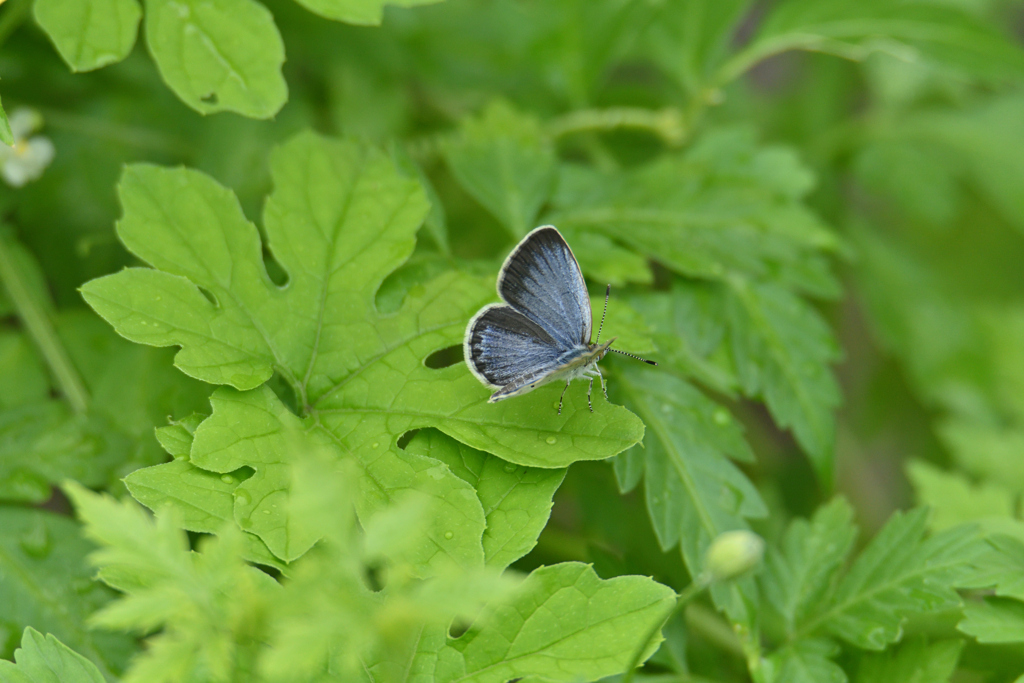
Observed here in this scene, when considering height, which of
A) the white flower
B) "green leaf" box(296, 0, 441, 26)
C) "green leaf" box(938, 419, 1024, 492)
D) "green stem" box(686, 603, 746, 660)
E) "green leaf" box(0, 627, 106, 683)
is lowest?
"green stem" box(686, 603, 746, 660)

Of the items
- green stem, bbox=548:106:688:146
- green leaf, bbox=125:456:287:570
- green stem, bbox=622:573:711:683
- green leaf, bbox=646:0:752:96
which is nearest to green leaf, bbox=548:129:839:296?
green stem, bbox=548:106:688:146

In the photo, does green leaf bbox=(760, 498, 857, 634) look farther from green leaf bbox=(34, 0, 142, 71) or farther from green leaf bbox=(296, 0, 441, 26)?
green leaf bbox=(34, 0, 142, 71)

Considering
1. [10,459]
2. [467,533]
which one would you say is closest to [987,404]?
[467,533]

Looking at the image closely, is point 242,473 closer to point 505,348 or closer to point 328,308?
point 328,308

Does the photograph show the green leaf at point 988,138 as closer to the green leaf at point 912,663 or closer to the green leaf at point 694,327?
the green leaf at point 694,327

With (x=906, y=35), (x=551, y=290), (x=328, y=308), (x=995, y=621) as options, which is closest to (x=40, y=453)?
(x=328, y=308)

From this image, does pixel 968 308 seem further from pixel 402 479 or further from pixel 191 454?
pixel 191 454
